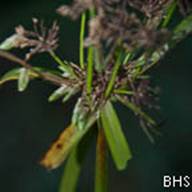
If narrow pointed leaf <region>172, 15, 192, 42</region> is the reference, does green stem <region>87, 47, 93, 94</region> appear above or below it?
above

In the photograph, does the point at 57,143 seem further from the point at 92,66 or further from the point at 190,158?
the point at 190,158

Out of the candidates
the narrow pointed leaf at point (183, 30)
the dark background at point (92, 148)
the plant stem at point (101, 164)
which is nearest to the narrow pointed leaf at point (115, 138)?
the plant stem at point (101, 164)

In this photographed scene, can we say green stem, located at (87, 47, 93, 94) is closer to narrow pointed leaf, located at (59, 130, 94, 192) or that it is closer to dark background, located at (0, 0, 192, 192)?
narrow pointed leaf, located at (59, 130, 94, 192)

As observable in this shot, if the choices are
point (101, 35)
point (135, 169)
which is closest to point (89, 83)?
point (101, 35)

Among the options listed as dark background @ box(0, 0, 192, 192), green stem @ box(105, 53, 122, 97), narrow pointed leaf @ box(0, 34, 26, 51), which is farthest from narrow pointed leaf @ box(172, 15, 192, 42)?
dark background @ box(0, 0, 192, 192)

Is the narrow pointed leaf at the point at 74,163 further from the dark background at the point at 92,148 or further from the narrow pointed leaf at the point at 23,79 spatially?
the dark background at the point at 92,148

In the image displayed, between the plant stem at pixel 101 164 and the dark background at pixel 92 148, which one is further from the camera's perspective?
the dark background at pixel 92 148
